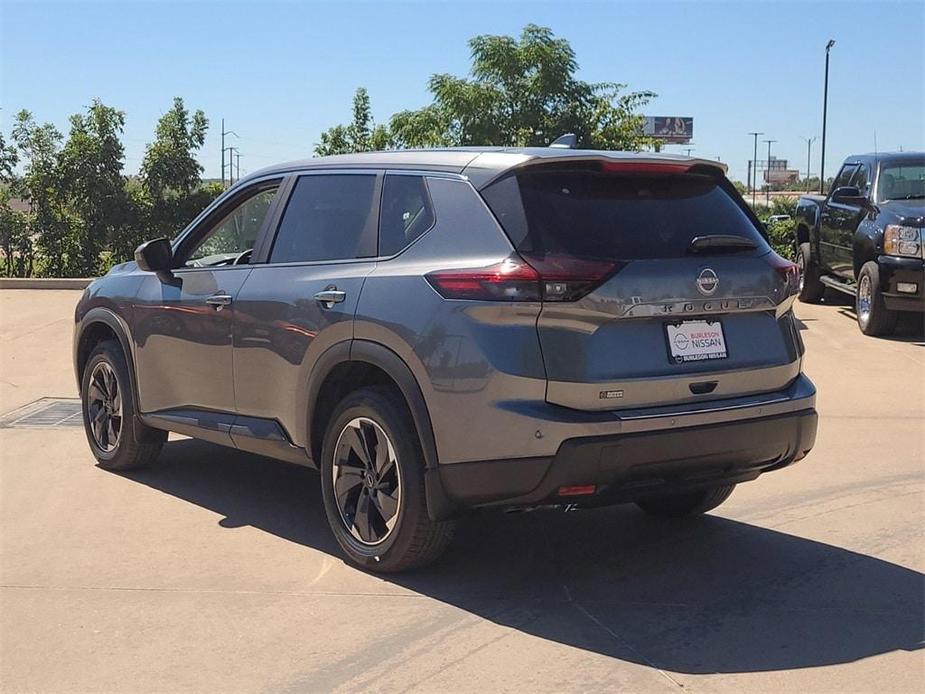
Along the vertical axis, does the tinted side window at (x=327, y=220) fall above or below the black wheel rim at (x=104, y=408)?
above

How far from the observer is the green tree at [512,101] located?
21578 millimetres

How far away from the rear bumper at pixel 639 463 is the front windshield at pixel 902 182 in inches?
350

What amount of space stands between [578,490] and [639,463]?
0.27 m

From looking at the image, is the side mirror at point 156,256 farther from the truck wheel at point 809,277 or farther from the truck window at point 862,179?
the truck wheel at point 809,277

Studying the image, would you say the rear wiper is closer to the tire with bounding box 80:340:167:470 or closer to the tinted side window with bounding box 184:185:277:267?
the tinted side window with bounding box 184:185:277:267

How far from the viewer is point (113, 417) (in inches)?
274

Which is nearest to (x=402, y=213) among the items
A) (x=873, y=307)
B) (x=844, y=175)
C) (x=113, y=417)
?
(x=113, y=417)

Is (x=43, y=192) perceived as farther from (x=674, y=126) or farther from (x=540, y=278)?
(x=674, y=126)

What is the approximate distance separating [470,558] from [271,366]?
4.44 feet

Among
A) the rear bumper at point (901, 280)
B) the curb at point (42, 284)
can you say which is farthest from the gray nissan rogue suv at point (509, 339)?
the curb at point (42, 284)

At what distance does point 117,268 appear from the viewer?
714 cm

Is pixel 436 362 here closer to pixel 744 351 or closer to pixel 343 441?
pixel 343 441

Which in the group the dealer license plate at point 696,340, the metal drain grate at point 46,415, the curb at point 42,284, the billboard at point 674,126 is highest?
the billboard at point 674,126

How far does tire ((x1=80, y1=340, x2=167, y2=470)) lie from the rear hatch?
3162mm
